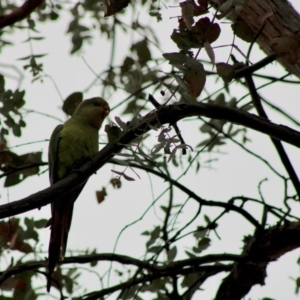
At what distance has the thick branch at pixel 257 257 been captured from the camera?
2.66 m

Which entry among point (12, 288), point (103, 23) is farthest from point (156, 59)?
point (12, 288)

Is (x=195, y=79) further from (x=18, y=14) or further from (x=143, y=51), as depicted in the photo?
(x=143, y=51)

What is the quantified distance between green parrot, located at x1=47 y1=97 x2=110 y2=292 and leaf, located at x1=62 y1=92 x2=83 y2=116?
0.79ft

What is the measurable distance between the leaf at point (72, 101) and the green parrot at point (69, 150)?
24 cm

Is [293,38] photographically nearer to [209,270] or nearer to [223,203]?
[223,203]

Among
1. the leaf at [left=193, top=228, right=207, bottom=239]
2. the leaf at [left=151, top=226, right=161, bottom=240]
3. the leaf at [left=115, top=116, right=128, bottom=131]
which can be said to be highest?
the leaf at [left=151, top=226, right=161, bottom=240]

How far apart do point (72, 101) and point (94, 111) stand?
497 millimetres

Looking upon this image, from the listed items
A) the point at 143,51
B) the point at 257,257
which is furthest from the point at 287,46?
the point at 143,51

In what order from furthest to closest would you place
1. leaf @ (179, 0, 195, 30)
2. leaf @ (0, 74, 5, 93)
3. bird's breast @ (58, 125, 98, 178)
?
bird's breast @ (58, 125, 98, 178) < leaf @ (0, 74, 5, 93) < leaf @ (179, 0, 195, 30)

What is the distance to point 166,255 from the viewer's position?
324cm

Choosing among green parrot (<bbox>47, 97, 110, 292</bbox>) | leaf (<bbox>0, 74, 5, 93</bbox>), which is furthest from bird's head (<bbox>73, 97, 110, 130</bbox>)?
leaf (<bbox>0, 74, 5, 93</bbox>)

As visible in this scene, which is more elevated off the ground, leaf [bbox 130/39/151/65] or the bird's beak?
leaf [bbox 130/39/151/65]

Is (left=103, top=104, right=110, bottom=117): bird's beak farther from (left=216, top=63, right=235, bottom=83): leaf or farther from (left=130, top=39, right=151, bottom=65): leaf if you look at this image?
(left=216, top=63, right=235, bottom=83): leaf

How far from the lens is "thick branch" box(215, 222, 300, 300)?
266 cm
